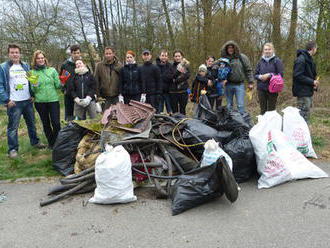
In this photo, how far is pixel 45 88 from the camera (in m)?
4.77

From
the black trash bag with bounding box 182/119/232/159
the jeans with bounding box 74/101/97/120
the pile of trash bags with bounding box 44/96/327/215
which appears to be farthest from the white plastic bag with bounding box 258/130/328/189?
the jeans with bounding box 74/101/97/120

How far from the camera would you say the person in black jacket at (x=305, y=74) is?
4914 mm

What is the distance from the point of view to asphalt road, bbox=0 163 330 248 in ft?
8.05

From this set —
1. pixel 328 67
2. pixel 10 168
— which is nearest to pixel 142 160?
pixel 10 168

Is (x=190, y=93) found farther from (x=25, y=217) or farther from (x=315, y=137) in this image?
(x=25, y=217)

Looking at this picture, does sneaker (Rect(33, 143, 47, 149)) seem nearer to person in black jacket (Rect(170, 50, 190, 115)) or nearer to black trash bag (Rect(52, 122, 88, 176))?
black trash bag (Rect(52, 122, 88, 176))

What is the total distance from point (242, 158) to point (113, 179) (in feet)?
5.21

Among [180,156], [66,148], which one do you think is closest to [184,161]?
[180,156]

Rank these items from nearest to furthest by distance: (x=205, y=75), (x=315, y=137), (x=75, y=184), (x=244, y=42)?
(x=75, y=184)
(x=315, y=137)
(x=205, y=75)
(x=244, y=42)

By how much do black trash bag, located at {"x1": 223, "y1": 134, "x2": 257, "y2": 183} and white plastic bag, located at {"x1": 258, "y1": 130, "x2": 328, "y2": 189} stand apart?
135mm

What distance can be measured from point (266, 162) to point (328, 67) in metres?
7.32

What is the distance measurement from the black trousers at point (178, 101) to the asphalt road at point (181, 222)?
3120 millimetres

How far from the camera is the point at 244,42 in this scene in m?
10.6

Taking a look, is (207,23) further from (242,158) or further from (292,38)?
(242,158)
